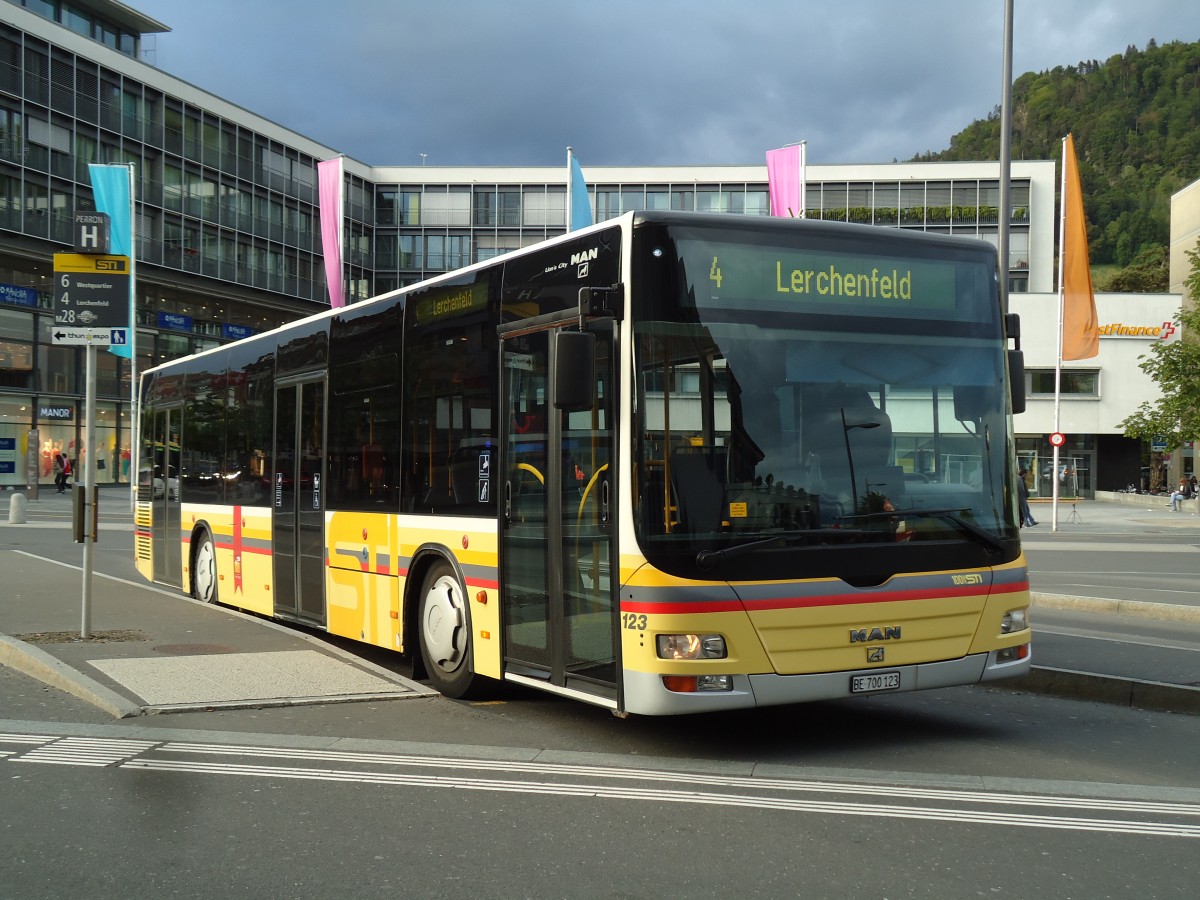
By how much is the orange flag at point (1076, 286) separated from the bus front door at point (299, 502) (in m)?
23.7

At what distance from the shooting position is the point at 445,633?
9.28 meters

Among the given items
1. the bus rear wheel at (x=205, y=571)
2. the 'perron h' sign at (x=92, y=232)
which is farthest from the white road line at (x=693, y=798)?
the bus rear wheel at (x=205, y=571)

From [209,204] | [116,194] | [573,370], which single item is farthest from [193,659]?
[209,204]

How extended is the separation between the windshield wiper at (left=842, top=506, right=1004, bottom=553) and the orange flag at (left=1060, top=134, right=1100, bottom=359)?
25.2 metres

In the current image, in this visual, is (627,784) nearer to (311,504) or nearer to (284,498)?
(311,504)

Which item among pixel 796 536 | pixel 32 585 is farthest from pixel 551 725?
pixel 32 585

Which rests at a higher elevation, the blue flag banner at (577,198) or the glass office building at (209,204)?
the glass office building at (209,204)

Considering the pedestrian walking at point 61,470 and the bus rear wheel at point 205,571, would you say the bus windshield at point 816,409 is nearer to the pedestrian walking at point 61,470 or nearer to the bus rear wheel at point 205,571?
the bus rear wheel at point 205,571

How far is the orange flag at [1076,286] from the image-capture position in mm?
31047

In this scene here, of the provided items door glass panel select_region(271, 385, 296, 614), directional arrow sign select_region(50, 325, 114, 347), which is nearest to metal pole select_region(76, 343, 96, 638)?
directional arrow sign select_region(50, 325, 114, 347)

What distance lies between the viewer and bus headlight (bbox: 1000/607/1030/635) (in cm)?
784

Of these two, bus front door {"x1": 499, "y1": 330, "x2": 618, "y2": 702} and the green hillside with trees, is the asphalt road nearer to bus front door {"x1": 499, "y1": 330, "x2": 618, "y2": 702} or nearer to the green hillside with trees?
bus front door {"x1": 499, "y1": 330, "x2": 618, "y2": 702}

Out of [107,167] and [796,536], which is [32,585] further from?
[107,167]

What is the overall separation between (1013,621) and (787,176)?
27588 millimetres
